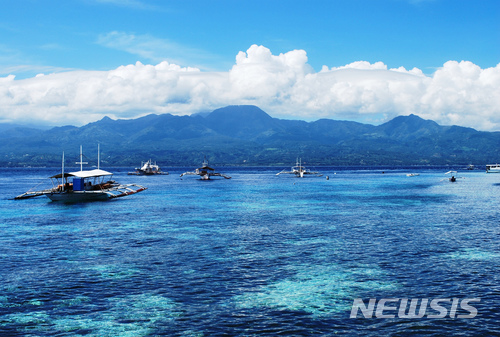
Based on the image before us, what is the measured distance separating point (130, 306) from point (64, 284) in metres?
7.87

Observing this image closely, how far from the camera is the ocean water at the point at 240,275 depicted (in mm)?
23828

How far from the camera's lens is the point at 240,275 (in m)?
33.8

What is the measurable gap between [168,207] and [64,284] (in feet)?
193

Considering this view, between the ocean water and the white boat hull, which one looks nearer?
the ocean water

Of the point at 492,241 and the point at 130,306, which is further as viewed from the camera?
the point at 492,241

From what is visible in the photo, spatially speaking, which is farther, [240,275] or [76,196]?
[76,196]

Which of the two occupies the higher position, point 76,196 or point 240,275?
point 76,196

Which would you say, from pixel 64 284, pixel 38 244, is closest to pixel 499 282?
pixel 64 284

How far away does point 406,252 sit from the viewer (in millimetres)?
41688

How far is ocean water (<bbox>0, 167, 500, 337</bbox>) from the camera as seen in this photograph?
23828mm

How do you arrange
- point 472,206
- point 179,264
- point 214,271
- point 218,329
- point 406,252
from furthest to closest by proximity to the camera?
1. point 472,206
2. point 406,252
3. point 179,264
4. point 214,271
5. point 218,329

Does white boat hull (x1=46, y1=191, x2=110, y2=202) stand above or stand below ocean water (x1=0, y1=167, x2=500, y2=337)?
above

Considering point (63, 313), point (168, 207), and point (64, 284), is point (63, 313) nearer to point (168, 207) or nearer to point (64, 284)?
point (64, 284)

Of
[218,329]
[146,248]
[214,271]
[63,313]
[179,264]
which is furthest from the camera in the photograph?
[146,248]
